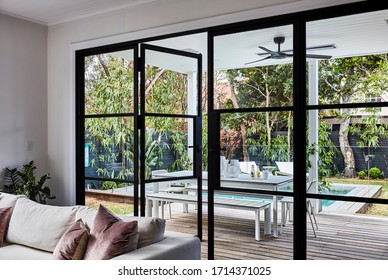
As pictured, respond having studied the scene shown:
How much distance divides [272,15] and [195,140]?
172cm

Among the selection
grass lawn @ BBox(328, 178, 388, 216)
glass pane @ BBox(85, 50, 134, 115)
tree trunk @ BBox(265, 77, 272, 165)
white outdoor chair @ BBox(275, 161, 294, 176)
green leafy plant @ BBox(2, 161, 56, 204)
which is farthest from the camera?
green leafy plant @ BBox(2, 161, 56, 204)

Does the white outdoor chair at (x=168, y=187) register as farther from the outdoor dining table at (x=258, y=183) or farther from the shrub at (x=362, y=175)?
the shrub at (x=362, y=175)

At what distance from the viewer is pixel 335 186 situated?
3.01m

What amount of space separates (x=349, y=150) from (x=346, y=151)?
0.9 inches

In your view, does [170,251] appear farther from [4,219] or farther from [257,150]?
[4,219]

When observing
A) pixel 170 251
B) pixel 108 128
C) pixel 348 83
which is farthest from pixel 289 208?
pixel 108 128

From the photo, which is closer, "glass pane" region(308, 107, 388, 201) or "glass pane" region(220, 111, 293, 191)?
"glass pane" region(308, 107, 388, 201)

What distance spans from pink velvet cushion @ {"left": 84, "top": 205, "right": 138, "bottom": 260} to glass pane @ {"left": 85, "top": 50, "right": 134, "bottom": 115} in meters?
1.99

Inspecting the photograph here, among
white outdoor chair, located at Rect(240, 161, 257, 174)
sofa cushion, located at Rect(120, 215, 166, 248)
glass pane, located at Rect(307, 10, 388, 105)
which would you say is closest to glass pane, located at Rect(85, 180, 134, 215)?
white outdoor chair, located at Rect(240, 161, 257, 174)

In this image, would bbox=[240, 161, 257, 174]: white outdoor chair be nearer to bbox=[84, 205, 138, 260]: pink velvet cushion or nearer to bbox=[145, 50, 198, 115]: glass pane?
bbox=[145, 50, 198, 115]: glass pane

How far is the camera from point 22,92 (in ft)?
14.9

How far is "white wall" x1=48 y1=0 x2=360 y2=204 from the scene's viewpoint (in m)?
3.41
